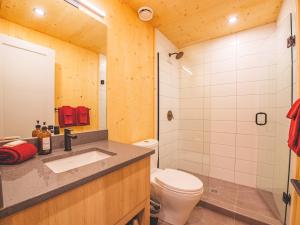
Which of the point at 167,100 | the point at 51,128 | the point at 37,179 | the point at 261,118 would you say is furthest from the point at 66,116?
the point at 261,118

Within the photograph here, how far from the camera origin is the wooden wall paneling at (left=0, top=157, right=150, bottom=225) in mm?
570

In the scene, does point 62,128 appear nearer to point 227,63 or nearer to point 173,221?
point 173,221

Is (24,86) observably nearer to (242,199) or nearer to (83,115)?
(83,115)

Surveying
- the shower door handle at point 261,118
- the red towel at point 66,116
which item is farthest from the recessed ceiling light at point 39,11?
the shower door handle at point 261,118

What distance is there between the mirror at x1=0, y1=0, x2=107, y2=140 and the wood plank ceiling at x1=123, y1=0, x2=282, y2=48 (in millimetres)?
Answer: 751

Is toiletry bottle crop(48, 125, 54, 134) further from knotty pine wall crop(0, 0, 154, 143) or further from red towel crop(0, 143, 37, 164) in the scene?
red towel crop(0, 143, 37, 164)

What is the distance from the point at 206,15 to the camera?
6.34ft

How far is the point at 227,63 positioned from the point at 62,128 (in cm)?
→ 240

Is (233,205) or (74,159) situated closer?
(74,159)

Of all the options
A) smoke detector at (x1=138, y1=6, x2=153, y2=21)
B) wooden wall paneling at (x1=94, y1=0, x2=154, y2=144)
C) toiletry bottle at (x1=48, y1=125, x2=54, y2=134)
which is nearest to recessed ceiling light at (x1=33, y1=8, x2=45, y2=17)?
wooden wall paneling at (x1=94, y1=0, x2=154, y2=144)

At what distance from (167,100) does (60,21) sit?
66.4 inches

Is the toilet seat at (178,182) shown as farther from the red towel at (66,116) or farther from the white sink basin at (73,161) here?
the red towel at (66,116)

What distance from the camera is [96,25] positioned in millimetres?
1457

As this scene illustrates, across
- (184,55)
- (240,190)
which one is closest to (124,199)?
(240,190)
